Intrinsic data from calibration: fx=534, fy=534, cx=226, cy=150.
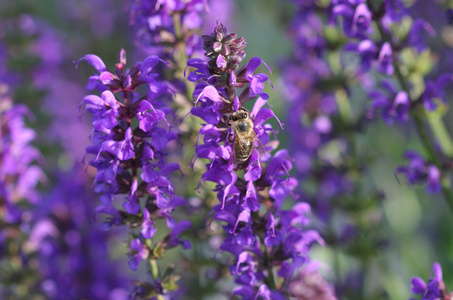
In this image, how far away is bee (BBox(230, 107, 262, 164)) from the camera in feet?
6.66

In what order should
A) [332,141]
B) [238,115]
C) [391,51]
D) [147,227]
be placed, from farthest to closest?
[332,141], [391,51], [147,227], [238,115]

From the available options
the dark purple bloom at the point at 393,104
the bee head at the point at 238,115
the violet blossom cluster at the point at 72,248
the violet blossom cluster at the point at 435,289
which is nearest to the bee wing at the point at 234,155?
the bee head at the point at 238,115

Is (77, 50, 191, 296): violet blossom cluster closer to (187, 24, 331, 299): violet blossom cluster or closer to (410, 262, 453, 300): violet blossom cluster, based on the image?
(187, 24, 331, 299): violet blossom cluster

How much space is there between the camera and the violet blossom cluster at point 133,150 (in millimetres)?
2111

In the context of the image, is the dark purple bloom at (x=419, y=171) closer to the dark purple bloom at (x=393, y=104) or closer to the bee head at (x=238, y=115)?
the dark purple bloom at (x=393, y=104)

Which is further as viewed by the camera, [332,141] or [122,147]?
[332,141]

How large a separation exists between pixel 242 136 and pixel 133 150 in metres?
0.45

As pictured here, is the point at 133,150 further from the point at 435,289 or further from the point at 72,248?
the point at 72,248

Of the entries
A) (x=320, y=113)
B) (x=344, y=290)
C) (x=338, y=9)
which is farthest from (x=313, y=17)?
(x=344, y=290)

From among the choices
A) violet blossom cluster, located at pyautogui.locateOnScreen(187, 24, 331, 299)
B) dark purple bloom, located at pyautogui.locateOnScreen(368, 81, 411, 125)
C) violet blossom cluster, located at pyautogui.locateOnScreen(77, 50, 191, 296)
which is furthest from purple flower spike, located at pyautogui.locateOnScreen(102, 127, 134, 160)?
dark purple bloom, located at pyautogui.locateOnScreen(368, 81, 411, 125)

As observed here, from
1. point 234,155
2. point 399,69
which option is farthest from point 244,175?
point 399,69

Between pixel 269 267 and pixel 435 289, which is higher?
pixel 269 267

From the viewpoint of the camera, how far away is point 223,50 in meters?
2.00

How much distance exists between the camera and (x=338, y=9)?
112 inches
